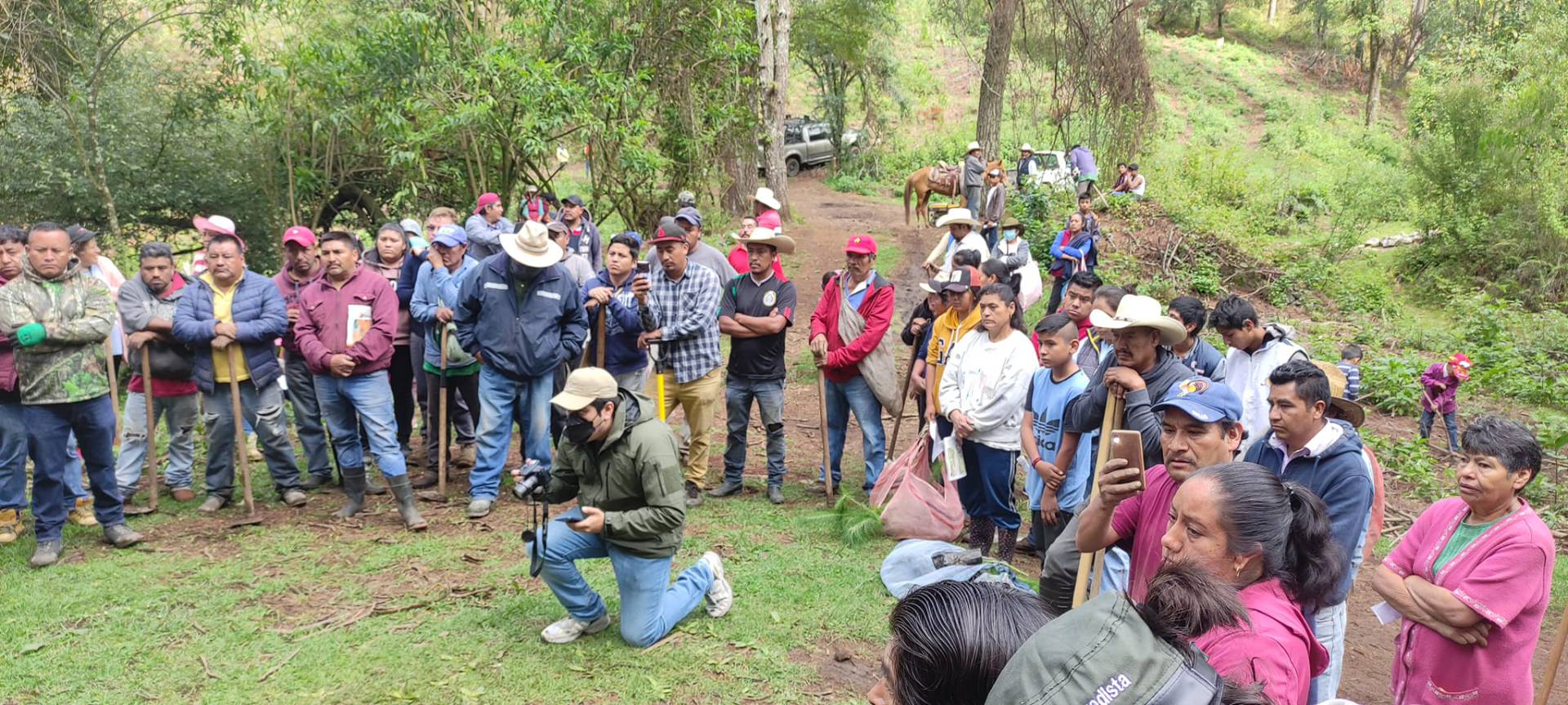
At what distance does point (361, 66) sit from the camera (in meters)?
11.8

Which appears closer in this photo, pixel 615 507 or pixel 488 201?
pixel 615 507

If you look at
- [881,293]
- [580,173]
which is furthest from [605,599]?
[580,173]

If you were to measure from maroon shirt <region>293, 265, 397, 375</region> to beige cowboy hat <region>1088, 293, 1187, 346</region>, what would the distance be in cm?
456

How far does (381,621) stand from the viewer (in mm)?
4918

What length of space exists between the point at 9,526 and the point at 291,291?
7.25ft

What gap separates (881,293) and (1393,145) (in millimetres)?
25608

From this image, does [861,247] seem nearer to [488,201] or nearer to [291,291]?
[291,291]

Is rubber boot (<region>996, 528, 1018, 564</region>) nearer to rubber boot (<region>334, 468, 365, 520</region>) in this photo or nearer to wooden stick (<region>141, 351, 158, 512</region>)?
rubber boot (<region>334, 468, 365, 520</region>)

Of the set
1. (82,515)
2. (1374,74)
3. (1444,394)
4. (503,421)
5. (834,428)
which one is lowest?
(1444,394)

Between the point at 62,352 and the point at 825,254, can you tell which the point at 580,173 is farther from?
the point at 62,352

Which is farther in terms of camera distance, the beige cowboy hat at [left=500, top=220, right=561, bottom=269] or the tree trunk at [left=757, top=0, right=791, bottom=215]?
the tree trunk at [left=757, top=0, right=791, bottom=215]

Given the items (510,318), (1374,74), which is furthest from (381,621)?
(1374,74)

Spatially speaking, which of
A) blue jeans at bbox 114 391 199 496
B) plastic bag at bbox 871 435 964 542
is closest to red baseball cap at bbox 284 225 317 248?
blue jeans at bbox 114 391 199 496

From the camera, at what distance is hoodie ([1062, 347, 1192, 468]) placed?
13.4 feet
